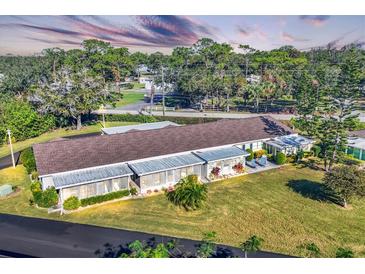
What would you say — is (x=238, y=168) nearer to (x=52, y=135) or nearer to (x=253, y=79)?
(x=52, y=135)

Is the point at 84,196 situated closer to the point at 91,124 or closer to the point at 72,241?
the point at 72,241

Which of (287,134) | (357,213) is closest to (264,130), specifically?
(287,134)

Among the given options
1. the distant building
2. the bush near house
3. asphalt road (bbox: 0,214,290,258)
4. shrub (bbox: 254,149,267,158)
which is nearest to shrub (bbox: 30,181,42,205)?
the bush near house

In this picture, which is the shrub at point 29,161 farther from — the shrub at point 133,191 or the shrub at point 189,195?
the shrub at point 189,195

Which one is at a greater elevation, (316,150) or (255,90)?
(255,90)

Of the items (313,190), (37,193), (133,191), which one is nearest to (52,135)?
(37,193)

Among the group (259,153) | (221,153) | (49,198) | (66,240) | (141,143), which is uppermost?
(141,143)

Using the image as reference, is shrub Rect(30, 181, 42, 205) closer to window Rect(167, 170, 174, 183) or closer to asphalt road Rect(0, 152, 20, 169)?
window Rect(167, 170, 174, 183)
